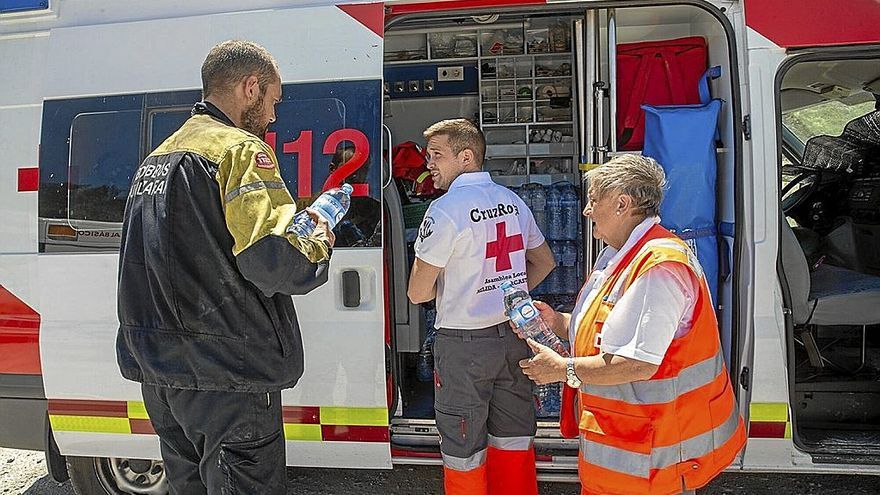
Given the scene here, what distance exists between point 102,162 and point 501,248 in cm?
179

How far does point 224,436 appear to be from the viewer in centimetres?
210

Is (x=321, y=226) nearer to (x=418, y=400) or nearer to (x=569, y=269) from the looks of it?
(x=418, y=400)

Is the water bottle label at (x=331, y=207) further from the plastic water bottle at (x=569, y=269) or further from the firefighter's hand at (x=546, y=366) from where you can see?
the plastic water bottle at (x=569, y=269)

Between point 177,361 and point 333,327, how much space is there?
0.98 metres

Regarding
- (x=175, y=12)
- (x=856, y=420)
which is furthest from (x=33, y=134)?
(x=856, y=420)

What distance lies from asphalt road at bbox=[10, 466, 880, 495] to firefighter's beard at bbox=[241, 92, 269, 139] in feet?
7.38

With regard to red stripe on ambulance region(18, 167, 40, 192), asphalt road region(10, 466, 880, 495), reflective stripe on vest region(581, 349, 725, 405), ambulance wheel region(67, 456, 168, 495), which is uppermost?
red stripe on ambulance region(18, 167, 40, 192)

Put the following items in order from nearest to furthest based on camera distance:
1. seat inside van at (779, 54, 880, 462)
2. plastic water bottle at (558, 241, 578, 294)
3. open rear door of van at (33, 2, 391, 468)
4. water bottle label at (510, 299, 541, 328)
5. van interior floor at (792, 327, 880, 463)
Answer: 1. water bottle label at (510, 299, 541, 328)
2. open rear door of van at (33, 2, 391, 468)
3. van interior floor at (792, 327, 880, 463)
4. seat inside van at (779, 54, 880, 462)
5. plastic water bottle at (558, 241, 578, 294)

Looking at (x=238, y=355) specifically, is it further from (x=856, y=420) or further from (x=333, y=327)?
(x=856, y=420)

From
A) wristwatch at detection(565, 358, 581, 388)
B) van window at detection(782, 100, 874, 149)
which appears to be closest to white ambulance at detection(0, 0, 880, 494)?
wristwatch at detection(565, 358, 581, 388)

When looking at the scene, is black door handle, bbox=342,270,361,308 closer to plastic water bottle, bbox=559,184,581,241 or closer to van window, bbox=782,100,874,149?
plastic water bottle, bbox=559,184,581,241

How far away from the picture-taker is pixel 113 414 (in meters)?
3.17

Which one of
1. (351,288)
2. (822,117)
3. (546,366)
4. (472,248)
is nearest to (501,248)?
(472,248)

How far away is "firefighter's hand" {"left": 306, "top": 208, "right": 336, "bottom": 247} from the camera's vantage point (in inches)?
84.0
